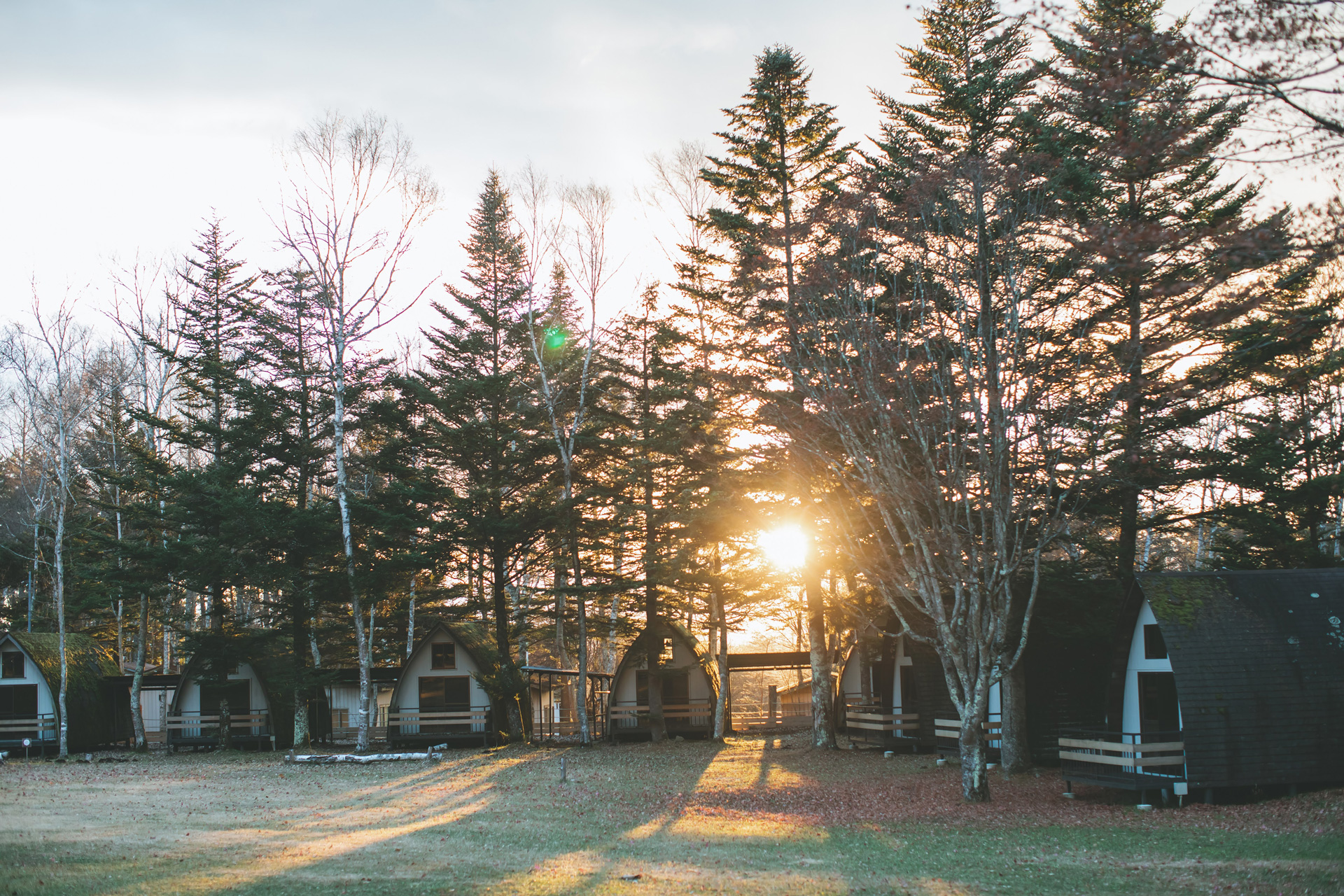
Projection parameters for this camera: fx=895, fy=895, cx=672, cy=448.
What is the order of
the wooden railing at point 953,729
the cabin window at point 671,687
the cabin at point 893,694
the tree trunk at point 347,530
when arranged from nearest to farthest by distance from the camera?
the wooden railing at point 953,729, the cabin at point 893,694, the tree trunk at point 347,530, the cabin window at point 671,687

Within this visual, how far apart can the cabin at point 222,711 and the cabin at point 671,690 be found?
41.9ft

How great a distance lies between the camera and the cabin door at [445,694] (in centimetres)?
3284

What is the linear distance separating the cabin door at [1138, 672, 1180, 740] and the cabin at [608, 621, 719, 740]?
57.0ft

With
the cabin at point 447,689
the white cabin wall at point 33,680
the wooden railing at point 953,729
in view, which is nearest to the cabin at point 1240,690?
the wooden railing at point 953,729

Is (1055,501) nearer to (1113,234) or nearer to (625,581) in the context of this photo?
(1113,234)

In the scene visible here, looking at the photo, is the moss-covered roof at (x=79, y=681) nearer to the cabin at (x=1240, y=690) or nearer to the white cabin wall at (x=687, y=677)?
the white cabin wall at (x=687, y=677)

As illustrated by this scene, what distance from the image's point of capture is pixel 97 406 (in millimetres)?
36781

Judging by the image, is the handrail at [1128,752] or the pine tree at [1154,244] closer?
the pine tree at [1154,244]

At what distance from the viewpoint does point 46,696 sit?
3406 centimetres

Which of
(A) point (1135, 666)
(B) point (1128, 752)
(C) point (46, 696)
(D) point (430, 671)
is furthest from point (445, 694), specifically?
(B) point (1128, 752)

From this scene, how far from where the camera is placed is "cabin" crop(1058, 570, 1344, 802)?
15797 mm

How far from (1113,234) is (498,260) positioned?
2696 cm

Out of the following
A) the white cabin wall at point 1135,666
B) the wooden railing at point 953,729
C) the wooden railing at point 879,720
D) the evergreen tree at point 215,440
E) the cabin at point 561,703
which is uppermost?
the evergreen tree at point 215,440

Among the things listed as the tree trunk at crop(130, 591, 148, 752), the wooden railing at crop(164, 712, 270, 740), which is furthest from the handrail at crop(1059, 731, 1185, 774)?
the tree trunk at crop(130, 591, 148, 752)
